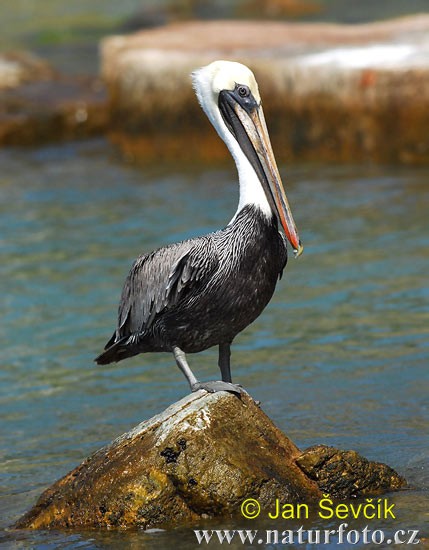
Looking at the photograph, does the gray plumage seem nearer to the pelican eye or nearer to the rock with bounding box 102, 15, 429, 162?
the pelican eye

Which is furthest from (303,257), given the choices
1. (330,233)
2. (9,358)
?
(9,358)

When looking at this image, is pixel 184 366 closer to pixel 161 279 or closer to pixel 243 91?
pixel 161 279

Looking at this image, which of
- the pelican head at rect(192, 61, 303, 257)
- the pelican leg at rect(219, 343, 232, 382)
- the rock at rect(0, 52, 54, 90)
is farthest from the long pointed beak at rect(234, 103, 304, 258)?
the rock at rect(0, 52, 54, 90)

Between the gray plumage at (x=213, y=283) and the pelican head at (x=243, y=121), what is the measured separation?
181 millimetres

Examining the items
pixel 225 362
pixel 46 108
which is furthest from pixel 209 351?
pixel 46 108

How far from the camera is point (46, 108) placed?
53.2 ft

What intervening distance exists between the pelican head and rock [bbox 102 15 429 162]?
7635 millimetres

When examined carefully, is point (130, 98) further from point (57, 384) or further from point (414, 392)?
point (414, 392)

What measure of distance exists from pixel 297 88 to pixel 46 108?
14.9ft

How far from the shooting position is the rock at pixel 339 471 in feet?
16.4

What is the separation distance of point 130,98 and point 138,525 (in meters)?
10.8

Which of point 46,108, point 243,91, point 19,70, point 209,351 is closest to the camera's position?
point 243,91

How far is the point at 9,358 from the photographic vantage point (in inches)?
315

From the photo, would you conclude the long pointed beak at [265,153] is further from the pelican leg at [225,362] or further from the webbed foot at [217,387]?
the webbed foot at [217,387]
